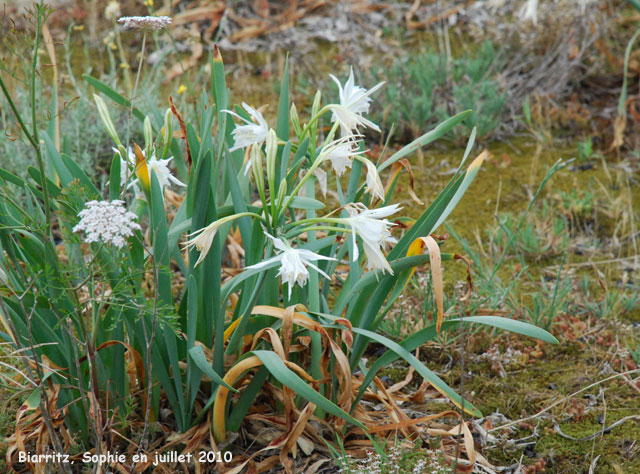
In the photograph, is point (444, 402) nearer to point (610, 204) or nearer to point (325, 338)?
point (325, 338)

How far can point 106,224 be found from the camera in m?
1.28

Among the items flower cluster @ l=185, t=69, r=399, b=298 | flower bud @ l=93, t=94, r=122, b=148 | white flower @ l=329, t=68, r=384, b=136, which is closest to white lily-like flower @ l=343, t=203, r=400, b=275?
flower cluster @ l=185, t=69, r=399, b=298

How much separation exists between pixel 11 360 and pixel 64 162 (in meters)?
0.71

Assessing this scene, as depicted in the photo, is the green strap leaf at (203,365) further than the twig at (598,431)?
No

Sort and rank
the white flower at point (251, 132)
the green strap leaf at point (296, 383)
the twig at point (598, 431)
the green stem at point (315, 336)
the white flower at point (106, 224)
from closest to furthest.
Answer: the white flower at point (106, 224) < the green strap leaf at point (296, 383) < the white flower at point (251, 132) < the green stem at point (315, 336) < the twig at point (598, 431)

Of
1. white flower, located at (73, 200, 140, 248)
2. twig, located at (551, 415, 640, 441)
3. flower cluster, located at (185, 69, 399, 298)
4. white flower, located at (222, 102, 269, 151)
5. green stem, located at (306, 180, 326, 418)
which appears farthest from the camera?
twig, located at (551, 415, 640, 441)

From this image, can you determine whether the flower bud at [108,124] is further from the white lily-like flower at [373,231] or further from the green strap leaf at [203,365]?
the white lily-like flower at [373,231]

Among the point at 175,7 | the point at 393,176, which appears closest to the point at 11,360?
the point at 393,176

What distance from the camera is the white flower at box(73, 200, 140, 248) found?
1.26m

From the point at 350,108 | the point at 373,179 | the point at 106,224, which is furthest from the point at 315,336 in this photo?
the point at 106,224

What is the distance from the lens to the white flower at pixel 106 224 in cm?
126

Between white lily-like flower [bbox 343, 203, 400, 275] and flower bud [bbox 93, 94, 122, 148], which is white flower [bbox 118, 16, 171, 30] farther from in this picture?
white lily-like flower [bbox 343, 203, 400, 275]

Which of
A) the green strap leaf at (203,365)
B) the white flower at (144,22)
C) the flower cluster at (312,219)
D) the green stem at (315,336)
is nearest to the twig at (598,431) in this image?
the green stem at (315,336)

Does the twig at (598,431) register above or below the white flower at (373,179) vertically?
below
